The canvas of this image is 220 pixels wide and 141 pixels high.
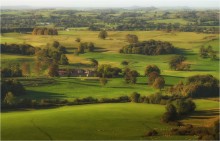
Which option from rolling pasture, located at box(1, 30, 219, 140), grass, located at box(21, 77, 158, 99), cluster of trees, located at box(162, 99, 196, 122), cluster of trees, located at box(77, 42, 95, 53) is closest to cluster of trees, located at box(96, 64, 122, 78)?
rolling pasture, located at box(1, 30, 219, 140)

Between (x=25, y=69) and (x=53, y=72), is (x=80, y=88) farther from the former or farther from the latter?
(x=25, y=69)

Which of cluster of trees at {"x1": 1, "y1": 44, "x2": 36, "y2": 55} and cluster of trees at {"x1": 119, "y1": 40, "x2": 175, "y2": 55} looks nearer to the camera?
cluster of trees at {"x1": 1, "y1": 44, "x2": 36, "y2": 55}

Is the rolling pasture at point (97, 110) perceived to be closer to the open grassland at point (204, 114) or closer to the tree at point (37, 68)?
the open grassland at point (204, 114)

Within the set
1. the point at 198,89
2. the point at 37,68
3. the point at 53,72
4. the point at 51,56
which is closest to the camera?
the point at 198,89

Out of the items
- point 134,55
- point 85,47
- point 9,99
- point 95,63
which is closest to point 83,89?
point 9,99

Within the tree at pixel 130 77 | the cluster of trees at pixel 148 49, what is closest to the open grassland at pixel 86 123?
the tree at pixel 130 77

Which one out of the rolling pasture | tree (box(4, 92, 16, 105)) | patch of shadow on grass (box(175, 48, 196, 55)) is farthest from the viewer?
patch of shadow on grass (box(175, 48, 196, 55))

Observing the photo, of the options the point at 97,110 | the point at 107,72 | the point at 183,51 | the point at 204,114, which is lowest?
the point at 183,51

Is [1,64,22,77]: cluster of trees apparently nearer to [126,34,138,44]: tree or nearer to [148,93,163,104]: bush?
[148,93,163,104]: bush
